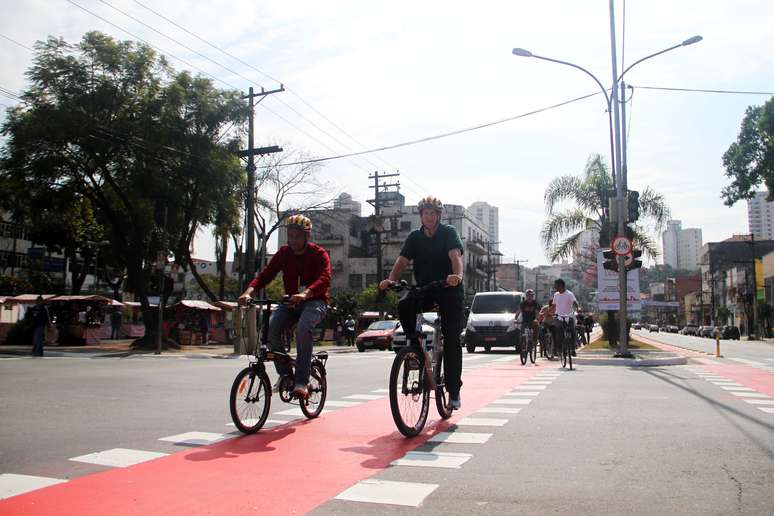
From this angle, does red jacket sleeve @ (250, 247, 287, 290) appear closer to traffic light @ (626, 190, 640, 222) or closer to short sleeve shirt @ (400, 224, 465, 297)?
short sleeve shirt @ (400, 224, 465, 297)

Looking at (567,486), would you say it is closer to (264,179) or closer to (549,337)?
(549,337)

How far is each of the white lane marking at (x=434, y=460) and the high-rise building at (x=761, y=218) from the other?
422 feet

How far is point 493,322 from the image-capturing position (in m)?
21.8

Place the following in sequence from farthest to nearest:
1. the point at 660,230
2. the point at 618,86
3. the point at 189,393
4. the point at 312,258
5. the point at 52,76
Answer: the point at 660,230
the point at 52,76
the point at 618,86
the point at 189,393
the point at 312,258

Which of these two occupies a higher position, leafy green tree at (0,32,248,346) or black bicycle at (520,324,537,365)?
leafy green tree at (0,32,248,346)

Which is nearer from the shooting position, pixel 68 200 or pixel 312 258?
pixel 312 258

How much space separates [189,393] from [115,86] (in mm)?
19344

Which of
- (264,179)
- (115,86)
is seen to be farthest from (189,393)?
(264,179)

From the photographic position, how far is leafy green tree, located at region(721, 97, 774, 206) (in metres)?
38.8

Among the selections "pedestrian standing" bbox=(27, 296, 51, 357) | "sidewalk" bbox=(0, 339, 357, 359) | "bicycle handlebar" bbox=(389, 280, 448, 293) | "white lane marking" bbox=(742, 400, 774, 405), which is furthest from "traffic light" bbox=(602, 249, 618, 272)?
"pedestrian standing" bbox=(27, 296, 51, 357)

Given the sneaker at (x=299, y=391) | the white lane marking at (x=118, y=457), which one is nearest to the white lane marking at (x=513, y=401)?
the sneaker at (x=299, y=391)

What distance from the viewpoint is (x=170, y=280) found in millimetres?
25031

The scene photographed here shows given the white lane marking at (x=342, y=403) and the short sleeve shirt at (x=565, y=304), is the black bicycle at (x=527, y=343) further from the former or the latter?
the white lane marking at (x=342, y=403)

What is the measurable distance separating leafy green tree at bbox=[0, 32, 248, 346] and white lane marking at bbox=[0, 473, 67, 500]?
21.2 m
